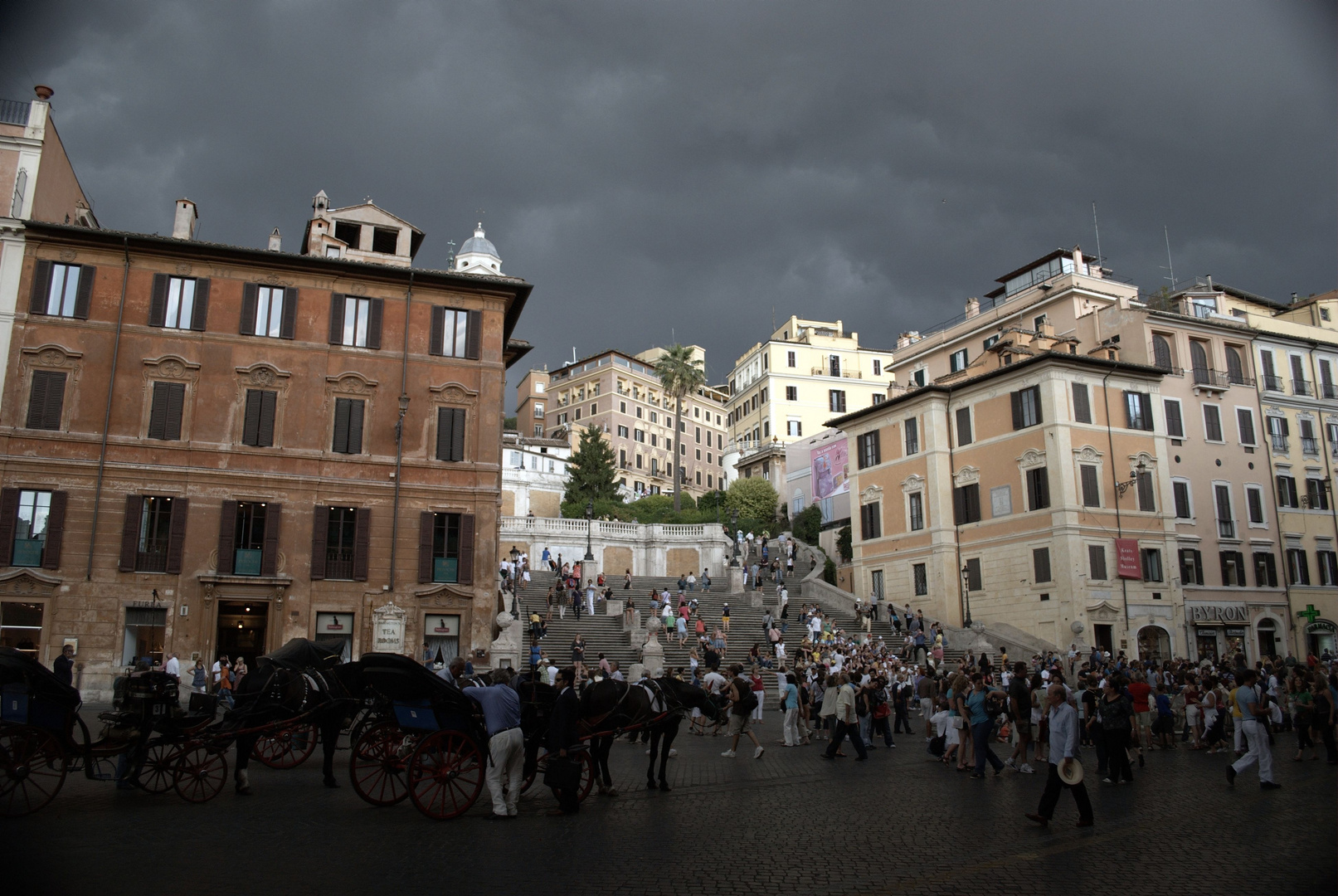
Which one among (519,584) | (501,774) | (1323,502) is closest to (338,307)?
(519,584)

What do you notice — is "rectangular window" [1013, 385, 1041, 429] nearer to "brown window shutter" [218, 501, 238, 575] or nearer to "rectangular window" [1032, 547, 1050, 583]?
"rectangular window" [1032, 547, 1050, 583]

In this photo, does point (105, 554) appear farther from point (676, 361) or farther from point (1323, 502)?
point (676, 361)

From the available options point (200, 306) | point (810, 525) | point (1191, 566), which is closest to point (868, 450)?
point (1191, 566)

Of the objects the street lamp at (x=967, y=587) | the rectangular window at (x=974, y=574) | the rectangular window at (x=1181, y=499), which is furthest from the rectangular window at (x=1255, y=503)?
the street lamp at (x=967, y=587)

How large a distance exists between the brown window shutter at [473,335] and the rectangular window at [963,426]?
2360 cm

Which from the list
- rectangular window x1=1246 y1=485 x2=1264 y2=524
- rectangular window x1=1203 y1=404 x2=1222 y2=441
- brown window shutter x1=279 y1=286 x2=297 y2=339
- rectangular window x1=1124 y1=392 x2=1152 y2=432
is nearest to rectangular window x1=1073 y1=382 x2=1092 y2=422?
rectangular window x1=1124 y1=392 x2=1152 y2=432

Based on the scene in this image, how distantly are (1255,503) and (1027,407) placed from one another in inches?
518

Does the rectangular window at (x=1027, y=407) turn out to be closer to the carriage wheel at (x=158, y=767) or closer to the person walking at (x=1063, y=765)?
the person walking at (x=1063, y=765)

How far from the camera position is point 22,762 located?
10953mm

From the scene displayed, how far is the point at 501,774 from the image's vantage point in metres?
11.4

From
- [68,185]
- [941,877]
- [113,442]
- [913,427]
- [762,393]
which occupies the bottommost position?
[941,877]

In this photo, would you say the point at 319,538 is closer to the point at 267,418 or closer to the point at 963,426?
the point at 267,418

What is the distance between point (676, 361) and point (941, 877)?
252 ft

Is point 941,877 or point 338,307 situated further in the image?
point 338,307
